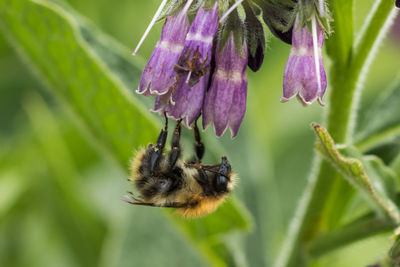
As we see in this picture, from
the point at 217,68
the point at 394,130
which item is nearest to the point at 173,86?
the point at 217,68

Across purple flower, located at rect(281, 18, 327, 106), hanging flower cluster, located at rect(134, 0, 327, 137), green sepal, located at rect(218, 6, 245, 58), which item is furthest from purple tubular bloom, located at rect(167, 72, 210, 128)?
purple flower, located at rect(281, 18, 327, 106)

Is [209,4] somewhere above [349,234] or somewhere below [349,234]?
above

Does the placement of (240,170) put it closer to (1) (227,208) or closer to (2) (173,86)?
(1) (227,208)

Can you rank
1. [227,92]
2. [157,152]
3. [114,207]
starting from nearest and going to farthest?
1. [227,92]
2. [157,152]
3. [114,207]

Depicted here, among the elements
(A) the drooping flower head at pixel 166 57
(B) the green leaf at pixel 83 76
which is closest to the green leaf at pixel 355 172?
(A) the drooping flower head at pixel 166 57

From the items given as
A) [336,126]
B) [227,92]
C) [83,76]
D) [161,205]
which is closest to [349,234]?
[336,126]

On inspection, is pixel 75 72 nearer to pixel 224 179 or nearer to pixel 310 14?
pixel 224 179
